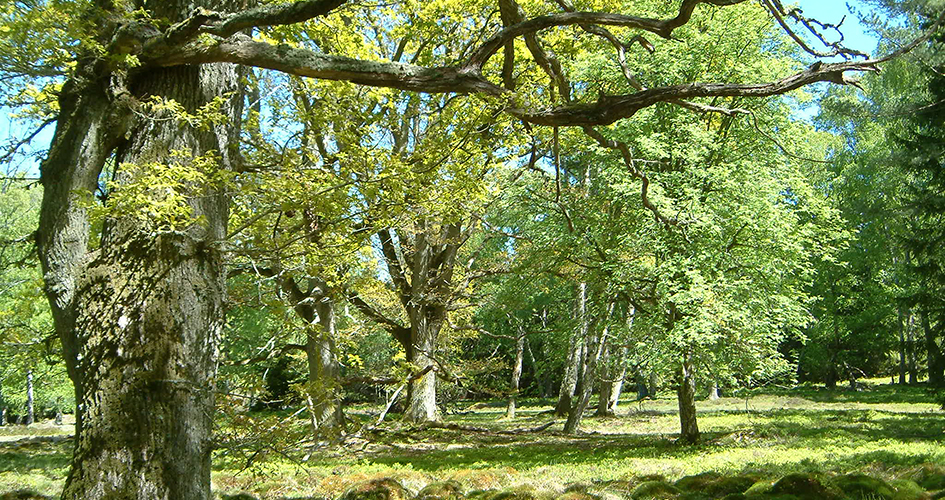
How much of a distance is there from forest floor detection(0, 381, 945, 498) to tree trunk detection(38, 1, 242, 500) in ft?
3.08

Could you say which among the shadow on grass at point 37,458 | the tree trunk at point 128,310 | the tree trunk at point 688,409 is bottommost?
the shadow on grass at point 37,458

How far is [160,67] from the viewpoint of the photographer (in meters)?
5.11

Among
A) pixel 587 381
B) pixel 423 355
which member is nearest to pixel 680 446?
pixel 587 381

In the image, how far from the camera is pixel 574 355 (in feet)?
66.7

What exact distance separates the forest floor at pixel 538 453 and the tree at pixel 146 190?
106cm

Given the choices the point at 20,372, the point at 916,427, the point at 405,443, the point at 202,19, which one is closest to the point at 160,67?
the point at 202,19

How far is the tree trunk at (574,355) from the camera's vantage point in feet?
51.6

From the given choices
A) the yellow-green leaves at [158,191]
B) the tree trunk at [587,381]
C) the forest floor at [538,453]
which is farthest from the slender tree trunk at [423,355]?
the yellow-green leaves at [158,191]

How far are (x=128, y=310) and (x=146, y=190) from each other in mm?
847

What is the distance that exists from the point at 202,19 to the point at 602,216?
11.2 metres

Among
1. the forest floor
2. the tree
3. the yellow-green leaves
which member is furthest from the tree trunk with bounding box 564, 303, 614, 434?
the yellow-green leaves

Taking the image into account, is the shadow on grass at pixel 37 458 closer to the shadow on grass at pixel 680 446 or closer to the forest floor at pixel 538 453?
the forest floor at pixel 538 453

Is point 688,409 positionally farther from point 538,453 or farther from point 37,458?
point 37,458

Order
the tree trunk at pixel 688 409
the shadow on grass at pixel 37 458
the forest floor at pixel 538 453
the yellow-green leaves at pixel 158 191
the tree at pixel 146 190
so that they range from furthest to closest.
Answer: the tree trunk at pixel 688 409, the shadow on grass at pixel 37 458, the forest floor at pixel 538 453, the tree at pixel 146 190, the yellow-green leaves at pixel 158 191
